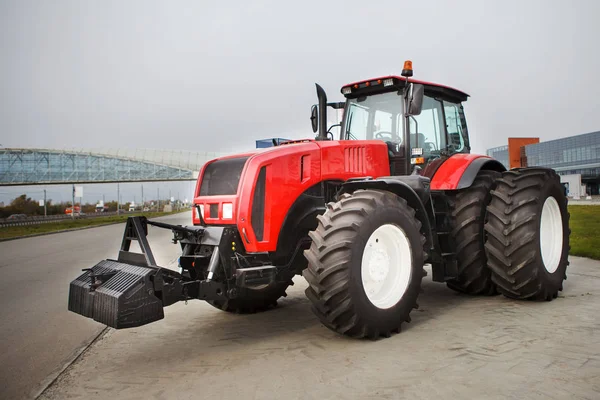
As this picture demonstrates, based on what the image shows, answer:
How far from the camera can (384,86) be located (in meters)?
6.29

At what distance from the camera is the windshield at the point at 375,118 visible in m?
6.36

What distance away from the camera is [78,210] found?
182 ft

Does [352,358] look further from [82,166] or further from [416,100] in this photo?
[82,166]

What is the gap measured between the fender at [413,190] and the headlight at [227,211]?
120 centimetres

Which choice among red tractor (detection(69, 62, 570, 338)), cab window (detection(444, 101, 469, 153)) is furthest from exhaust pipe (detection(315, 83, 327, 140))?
cab window (detection(444, 101, 469, 153))

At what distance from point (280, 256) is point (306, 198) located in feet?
2.33

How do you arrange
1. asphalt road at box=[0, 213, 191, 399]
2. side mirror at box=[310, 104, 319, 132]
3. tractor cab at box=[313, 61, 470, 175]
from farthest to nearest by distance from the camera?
side mirror at box=[310, 104, 319, 132] → tractor cab at box=[313, 61, 470, 175] → asphalt road at box=[0, 213, 191, 399]

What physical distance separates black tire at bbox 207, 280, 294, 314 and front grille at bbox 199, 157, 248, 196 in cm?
145

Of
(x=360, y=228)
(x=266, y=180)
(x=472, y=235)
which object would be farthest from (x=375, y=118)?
(x=360, y=228)

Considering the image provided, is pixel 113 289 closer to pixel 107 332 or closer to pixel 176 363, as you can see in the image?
pixel 176 363

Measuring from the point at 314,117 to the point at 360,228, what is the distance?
2.63 m

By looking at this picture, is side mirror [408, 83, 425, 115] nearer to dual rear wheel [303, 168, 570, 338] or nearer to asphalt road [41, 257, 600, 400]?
dual rear wheel [303, 168, 570, 338]

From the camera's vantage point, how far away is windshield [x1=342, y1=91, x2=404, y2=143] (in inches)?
250

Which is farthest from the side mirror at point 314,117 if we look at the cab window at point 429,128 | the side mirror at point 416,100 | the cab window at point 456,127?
the cab window at point 456,127
